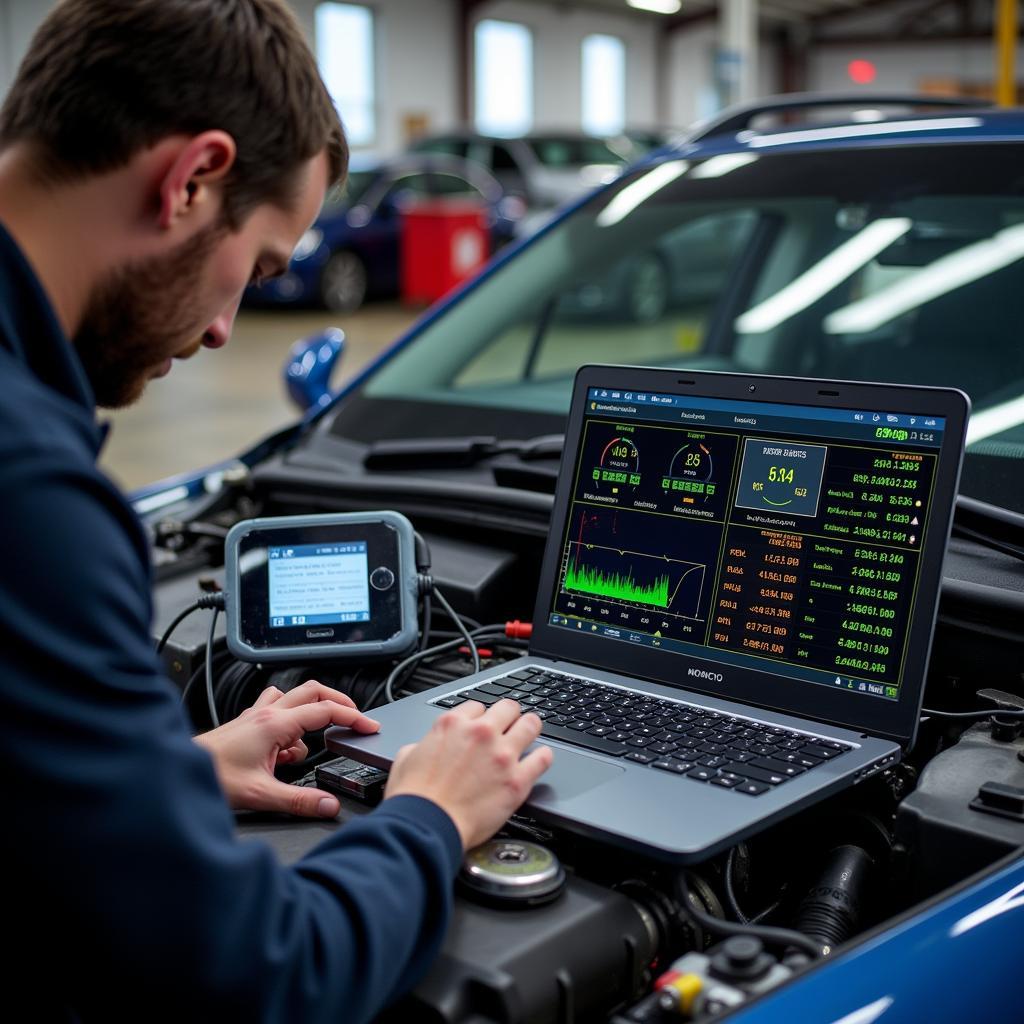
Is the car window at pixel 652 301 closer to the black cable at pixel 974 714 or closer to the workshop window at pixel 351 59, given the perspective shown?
the black cable at pixel 974 714

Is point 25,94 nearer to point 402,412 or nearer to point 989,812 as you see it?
point 989,812

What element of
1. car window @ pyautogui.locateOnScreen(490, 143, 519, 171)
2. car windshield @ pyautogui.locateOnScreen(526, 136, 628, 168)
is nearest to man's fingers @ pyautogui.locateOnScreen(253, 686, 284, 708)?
car window @ pyautogui.locateOnScreen(490, 143, 519, 171)

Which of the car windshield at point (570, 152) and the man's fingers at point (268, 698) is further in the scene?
the car windshield at point (570, 152)

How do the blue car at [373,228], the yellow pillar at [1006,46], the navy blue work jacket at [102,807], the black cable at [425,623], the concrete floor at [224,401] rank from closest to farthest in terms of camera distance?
the navy blue work jacket at [102,807] → the black cable at [425,623] → the concrete floor at [224,401] → the yellow pillar at [1006,46] → the blue car at [373,228]

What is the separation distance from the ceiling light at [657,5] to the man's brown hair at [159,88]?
23.5 meters

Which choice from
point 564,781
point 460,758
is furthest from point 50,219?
point 564,781

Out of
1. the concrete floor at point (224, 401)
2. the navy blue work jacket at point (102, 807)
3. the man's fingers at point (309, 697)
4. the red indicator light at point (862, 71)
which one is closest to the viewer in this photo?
the navy blue work jacket at point (102, 807)

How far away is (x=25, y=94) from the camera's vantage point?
3.53 feet

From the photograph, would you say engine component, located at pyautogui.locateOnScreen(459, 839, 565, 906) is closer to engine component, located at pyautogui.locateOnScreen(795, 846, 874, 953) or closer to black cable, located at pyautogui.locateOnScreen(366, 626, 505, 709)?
engine component, located at pyautogui.locateOnScreen(795, 846, 874, 953)

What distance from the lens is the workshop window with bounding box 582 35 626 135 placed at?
23.0 metres

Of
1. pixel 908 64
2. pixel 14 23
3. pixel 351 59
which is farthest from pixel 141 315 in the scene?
pixel 908 64

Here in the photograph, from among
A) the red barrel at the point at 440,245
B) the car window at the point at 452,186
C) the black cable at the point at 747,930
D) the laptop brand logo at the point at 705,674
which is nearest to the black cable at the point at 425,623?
the laptop brand logo at the point at 705,674

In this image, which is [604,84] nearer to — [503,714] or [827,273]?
[827,273]

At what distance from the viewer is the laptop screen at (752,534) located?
1425 millimetres
